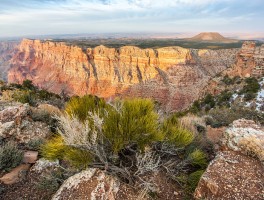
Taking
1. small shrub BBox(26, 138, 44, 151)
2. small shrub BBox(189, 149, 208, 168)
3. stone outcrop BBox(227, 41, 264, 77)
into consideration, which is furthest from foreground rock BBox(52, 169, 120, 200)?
stone outcrop BBox(227, 41, 264, 77)

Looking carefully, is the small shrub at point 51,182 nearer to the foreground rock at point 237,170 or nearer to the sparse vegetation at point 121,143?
the sparse vegetation at point 121,143

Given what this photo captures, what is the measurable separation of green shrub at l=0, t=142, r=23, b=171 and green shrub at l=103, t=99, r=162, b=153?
1998 millimetres

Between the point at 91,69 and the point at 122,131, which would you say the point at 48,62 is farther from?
the point at 122,131

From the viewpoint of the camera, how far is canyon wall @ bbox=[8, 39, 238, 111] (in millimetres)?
47250

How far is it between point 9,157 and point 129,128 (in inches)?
102

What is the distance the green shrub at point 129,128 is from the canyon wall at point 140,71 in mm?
38542

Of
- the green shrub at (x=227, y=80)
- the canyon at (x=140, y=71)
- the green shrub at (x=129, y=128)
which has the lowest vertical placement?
the canyon at (x=140, y=71)

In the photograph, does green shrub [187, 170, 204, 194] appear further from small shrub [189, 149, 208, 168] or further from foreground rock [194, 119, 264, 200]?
small shrub [189, 149, 208, 168]

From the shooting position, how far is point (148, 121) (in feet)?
13.4

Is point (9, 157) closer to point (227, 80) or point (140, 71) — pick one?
point (227, 80)

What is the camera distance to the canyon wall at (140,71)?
4725 centimetres

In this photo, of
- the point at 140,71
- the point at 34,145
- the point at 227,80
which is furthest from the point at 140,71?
the point at 34,145

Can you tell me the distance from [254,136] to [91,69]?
5593 centimetres

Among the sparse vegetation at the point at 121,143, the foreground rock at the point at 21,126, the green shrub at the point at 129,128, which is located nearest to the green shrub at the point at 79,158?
the sparse vegetation at the point at 121,143
